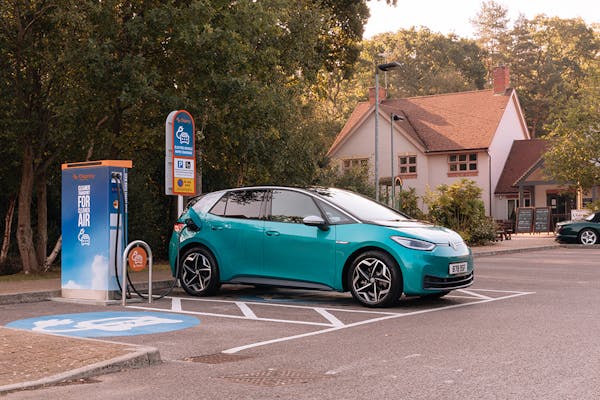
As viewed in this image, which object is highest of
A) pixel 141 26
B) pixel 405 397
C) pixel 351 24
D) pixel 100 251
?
pixel 351 24

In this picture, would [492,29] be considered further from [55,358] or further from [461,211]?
[55,358]

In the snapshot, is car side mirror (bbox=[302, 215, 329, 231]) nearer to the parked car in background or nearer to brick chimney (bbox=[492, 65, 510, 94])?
the parked car in background

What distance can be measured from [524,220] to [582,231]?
10.1 meters


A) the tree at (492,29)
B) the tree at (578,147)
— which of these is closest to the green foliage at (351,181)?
the tree at (578,147)

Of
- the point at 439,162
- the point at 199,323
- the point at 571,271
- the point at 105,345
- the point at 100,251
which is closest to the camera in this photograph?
the point at 105,345

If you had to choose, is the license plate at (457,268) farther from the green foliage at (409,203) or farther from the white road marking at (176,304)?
the green foliage at (409,203)

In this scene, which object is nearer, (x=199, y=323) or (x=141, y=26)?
(x=199, y=323)

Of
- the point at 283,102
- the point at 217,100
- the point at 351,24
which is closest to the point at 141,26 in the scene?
the point at 217,100

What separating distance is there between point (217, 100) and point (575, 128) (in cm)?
2369

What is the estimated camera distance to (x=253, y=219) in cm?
1236

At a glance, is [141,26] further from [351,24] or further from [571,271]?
[351,24]

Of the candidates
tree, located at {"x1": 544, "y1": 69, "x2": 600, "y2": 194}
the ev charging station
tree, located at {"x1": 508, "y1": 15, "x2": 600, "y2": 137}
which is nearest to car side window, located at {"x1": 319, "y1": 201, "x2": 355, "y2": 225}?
the ev charging station

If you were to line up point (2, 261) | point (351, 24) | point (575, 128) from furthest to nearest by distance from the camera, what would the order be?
point (575, 128)
point (351, 24)
point (2, 261)

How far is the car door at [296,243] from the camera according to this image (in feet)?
37.5
